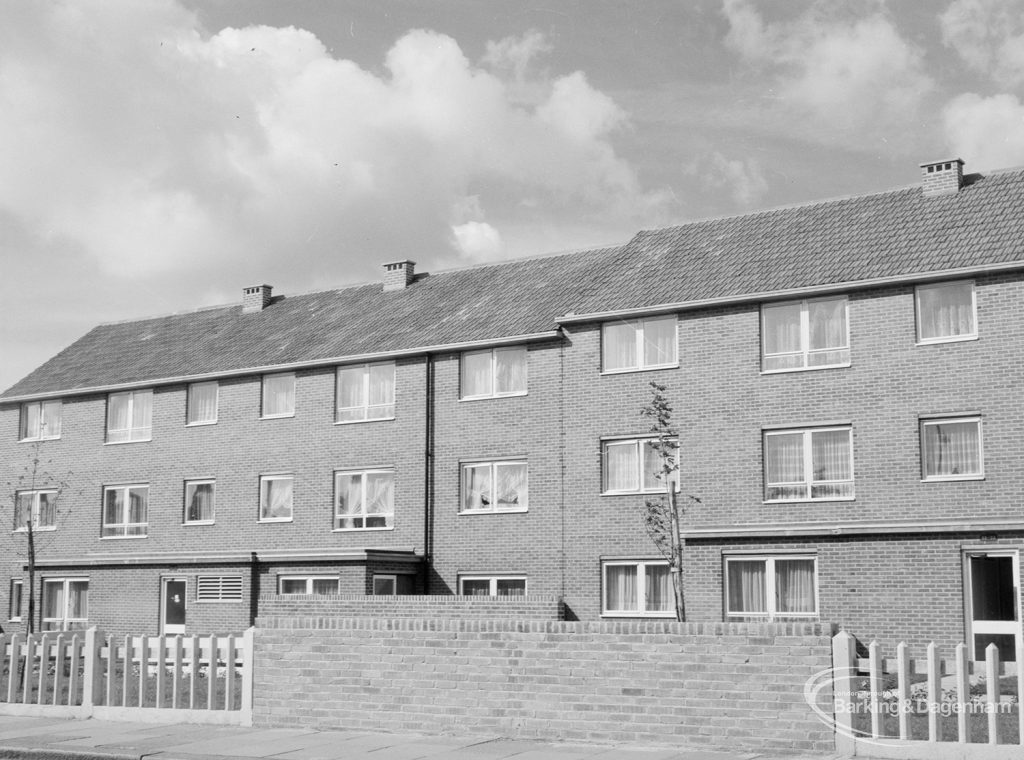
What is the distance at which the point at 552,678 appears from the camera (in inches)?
562

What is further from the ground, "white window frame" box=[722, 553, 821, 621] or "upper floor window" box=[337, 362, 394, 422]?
"upper floor window" box=[337, 362, 394, 422]

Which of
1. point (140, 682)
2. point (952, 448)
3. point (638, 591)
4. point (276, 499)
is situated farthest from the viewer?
point (276, 499)

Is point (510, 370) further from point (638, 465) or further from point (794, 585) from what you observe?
point (794, 585)

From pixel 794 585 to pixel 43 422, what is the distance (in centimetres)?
2431

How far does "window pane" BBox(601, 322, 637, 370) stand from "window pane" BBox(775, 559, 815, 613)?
18.5 feet

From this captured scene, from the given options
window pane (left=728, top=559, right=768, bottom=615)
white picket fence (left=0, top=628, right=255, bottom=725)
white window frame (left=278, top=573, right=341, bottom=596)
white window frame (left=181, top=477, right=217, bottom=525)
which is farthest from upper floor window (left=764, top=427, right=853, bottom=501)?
A: white window frame (left=181, top=477, right=217, bottom=525)

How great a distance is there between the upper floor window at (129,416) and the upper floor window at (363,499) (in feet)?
23.8

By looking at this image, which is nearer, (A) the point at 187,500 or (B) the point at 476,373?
(B) the point at 476,373

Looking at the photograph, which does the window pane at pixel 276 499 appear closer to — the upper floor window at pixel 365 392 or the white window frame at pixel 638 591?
the upper floor window at pixel 365 392

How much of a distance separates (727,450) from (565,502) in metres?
4.05

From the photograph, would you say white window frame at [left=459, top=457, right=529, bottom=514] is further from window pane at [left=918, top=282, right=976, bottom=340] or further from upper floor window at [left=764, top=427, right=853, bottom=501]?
window pane at [left=918, top=282, right=976, bottom=340]

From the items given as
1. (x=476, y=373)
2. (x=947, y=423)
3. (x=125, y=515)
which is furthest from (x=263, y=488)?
(x=947, y=423)

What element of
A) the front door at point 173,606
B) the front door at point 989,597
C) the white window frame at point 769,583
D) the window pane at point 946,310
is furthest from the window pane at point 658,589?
the front door at point 173,606

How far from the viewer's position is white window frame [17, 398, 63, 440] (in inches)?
1524
